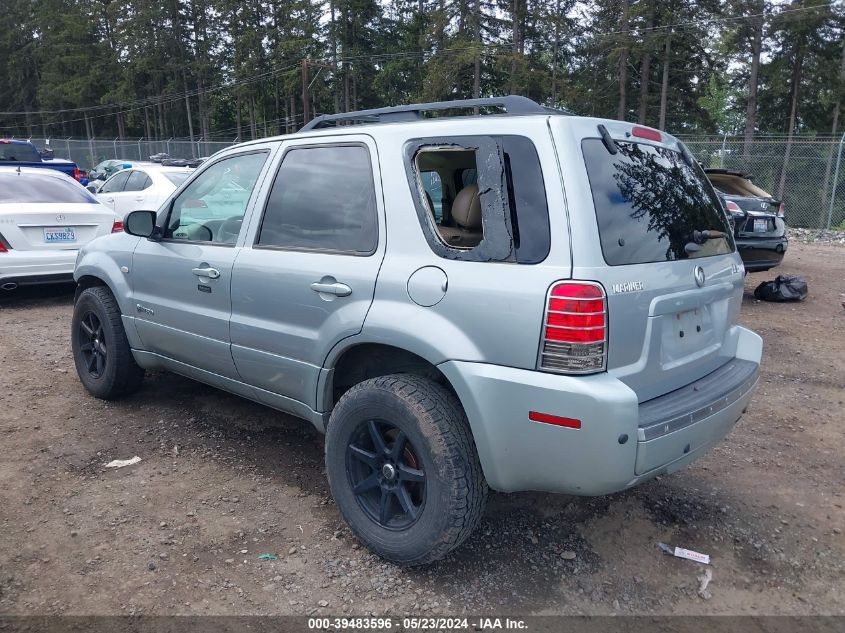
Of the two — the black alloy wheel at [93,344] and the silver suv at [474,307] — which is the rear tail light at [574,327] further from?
the black alloy wheel at [93,344]

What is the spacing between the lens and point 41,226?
24.1 feet

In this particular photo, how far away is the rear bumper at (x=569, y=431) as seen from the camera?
7.61ft

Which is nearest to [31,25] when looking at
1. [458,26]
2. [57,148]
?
[57,148]

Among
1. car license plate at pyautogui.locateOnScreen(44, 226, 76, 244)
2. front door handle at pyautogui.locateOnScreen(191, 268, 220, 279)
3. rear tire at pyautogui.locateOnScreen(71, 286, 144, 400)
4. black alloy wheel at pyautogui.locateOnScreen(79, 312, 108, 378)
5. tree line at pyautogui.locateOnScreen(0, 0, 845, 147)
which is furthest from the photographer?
tree line at pyautogui.locateOnScreen(0, 0, 845, 147)

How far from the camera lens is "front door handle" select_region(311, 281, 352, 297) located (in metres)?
2.94

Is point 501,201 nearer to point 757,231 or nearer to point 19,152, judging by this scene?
point 757,231

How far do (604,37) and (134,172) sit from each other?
26137 millimetres

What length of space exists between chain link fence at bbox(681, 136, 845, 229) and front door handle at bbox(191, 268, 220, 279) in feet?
55.1

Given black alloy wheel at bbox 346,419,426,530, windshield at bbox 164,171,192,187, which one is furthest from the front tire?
windshield at bbox 164,171,192,187

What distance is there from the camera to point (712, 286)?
2910mm

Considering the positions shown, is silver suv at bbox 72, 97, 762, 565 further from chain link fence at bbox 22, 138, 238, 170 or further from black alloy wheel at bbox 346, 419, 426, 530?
chain link fence at bbox 22, 138, 238, 170

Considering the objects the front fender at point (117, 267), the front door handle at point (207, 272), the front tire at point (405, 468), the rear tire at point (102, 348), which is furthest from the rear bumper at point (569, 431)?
the rear tire at point (102, 348)

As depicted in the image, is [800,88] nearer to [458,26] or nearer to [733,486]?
[458,26]

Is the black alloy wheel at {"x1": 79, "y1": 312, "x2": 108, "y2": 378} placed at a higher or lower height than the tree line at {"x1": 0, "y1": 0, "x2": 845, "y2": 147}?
lower
